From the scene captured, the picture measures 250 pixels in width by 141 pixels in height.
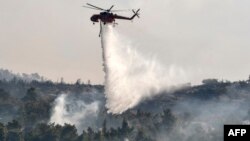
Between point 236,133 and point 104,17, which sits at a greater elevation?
point 104,17

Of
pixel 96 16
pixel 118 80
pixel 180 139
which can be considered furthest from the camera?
Result: pixel 180 139

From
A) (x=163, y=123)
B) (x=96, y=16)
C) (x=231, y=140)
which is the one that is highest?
(x=96, y=16)

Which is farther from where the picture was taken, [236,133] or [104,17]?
[104,17]

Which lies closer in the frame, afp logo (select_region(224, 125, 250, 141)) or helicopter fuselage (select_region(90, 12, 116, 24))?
afp logo (select_region(224, 125, 250, 141))

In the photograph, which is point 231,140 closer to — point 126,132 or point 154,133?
point 126,132

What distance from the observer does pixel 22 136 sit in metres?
165

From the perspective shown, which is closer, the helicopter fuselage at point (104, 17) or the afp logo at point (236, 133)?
the afp logo at point (236, 133)

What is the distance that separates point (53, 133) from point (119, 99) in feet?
64.3

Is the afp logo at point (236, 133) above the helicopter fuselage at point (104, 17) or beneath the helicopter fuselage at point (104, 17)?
beneath

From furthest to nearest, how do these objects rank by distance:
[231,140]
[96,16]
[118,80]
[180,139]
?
1. [180,139]
2. [118,80]
3. [96,16]
4. [231,140]

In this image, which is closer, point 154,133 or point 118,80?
point 118,80

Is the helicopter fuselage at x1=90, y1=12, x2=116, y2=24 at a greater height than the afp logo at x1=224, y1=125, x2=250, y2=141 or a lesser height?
greater

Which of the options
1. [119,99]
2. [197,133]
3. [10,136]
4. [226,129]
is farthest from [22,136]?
[226,129]

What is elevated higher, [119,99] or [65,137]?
[119,99]
